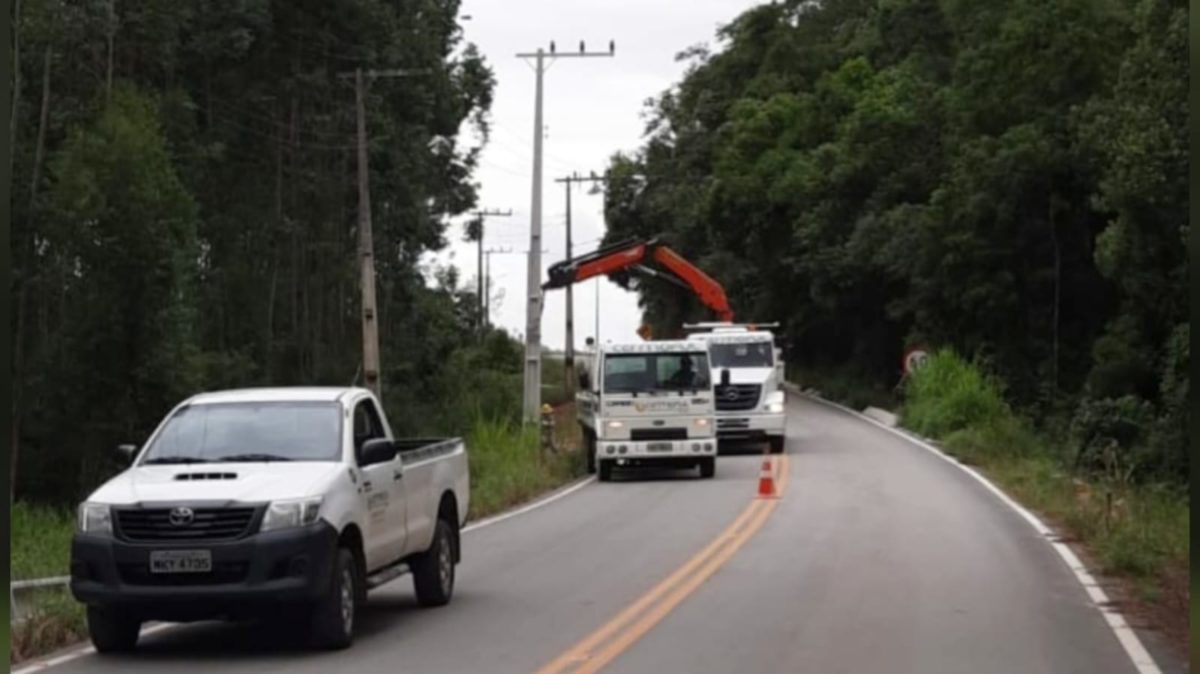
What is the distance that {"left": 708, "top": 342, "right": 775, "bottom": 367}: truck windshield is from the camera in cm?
4356

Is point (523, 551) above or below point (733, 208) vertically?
below

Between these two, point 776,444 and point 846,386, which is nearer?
point 776,444

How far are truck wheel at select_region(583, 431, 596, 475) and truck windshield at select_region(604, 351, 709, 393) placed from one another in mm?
2634

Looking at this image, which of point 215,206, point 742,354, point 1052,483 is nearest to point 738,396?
point 742,354

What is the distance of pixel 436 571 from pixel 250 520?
3.84 meters

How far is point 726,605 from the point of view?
55.6ft

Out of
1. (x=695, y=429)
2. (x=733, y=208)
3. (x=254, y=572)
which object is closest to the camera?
(x=254, y=572)

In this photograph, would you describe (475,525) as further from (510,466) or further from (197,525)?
(197,525)

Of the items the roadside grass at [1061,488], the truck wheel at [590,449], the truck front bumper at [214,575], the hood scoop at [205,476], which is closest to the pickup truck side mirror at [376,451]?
the hood scoop at [205,476]

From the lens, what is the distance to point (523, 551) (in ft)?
74.8

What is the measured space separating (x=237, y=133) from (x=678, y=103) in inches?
1877

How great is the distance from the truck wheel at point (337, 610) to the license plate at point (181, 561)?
89 centimetres

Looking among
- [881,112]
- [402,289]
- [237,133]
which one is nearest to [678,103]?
[881,112]

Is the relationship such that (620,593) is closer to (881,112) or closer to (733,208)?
(881,112)
